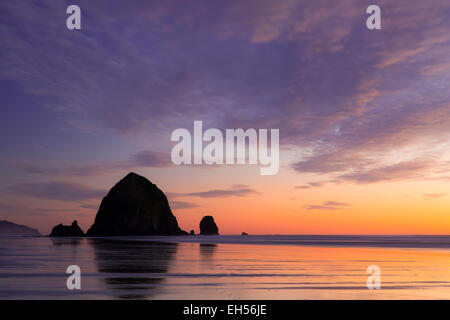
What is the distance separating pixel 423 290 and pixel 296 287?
5.81 metres

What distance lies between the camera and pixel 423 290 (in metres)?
18.3

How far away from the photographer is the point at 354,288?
1888cm
